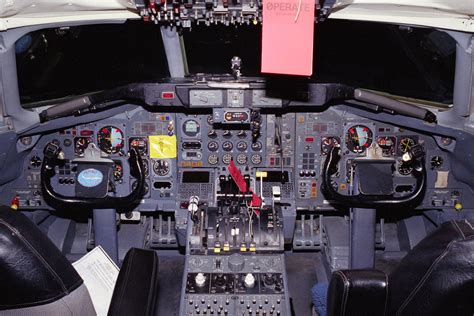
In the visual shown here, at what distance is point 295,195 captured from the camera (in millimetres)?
4480

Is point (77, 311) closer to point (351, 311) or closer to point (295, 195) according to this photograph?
point (351, 311)

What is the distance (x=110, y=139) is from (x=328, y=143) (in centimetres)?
160

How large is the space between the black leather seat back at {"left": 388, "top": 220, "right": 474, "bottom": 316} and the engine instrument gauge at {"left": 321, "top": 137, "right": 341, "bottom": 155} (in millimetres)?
1997

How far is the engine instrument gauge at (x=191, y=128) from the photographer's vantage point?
431cm

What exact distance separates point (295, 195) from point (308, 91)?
0.90m

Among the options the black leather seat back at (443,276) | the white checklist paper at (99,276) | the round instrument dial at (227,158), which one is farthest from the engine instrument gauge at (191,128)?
the black leather seat back at (443,276)

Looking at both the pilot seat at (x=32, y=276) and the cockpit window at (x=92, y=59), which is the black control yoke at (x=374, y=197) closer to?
the pilot seat at (x=32, y=276)

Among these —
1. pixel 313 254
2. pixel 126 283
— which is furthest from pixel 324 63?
pixel 126 283

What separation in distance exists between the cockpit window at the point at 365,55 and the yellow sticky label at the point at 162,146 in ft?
1.85

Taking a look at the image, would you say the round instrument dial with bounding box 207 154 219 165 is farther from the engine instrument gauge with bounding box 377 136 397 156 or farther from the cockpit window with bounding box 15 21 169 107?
the cockpit window with bounding box 15 21 169 107

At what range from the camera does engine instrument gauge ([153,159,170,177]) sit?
14.4 ft

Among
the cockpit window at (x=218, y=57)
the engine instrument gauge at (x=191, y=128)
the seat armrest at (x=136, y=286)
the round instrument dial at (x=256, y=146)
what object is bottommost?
the seat armrest at (x=136, y=286)

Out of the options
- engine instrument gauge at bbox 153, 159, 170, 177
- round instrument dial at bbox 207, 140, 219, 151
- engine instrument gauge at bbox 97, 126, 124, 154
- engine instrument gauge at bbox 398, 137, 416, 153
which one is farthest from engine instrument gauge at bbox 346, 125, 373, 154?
engine instrument gauge at bbox 97, 126, 124, 154

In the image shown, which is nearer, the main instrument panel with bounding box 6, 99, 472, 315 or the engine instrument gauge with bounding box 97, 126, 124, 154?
the main instrument panel with bounding box 6, 99, 472, 315
